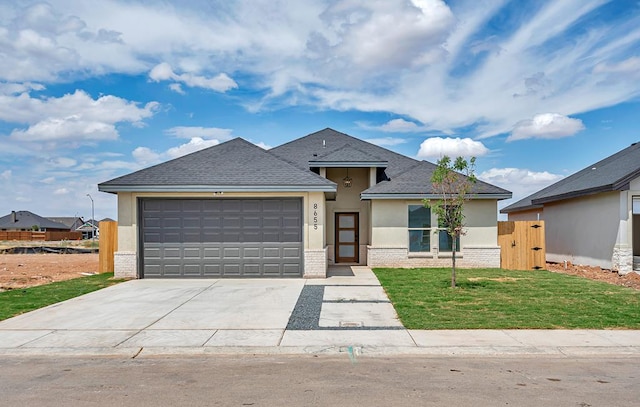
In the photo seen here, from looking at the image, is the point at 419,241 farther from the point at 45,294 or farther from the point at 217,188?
the point at 45,294


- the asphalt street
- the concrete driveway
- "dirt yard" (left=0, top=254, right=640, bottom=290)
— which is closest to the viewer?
the asphalt street

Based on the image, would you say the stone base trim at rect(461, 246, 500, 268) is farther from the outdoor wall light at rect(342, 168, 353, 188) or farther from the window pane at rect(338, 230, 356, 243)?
the outdoor wall light at rect(342, 168, 353, 188)

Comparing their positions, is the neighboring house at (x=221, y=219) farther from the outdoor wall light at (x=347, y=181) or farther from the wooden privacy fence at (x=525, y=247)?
the wooden privacy fence at (x=525, y=247)

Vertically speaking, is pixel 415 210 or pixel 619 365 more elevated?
pixel 415 210

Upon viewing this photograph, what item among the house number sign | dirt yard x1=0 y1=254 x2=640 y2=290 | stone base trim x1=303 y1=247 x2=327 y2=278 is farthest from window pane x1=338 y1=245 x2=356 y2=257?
dirt yard x1=0 y1=254 x2=640 y2=290

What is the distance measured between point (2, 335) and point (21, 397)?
3688 mm

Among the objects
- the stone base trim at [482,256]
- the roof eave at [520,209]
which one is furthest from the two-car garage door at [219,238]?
the roof eave at [520,209]

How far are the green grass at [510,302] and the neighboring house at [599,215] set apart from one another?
2759 mm

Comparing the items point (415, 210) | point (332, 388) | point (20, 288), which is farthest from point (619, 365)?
point (20, 288)

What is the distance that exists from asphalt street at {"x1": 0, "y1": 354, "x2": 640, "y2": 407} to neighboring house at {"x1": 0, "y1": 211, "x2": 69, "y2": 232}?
258 ft

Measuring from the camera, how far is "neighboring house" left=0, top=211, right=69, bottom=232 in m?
74.2

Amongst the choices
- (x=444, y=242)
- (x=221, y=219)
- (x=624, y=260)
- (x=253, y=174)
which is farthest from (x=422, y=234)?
(x=221, y=219)

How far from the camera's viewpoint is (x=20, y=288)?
14.4 m

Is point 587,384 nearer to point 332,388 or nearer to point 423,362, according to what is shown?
point 423,362
